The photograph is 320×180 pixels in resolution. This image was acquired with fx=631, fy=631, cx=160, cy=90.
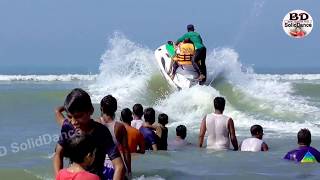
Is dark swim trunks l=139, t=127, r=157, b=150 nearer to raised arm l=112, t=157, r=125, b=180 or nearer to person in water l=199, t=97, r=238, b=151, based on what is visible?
person in water l=199, t=97, r=238, b=151

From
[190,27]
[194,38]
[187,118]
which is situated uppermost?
[190,27]

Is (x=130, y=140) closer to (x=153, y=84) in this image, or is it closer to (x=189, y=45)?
(x=189, y=45)

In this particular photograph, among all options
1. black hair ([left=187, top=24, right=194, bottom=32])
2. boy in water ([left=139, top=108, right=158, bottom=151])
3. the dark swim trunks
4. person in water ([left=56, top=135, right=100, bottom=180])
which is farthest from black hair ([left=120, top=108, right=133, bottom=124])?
black hair ([left=187, top=24, right=194, bottom=32])

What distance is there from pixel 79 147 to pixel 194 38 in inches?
552

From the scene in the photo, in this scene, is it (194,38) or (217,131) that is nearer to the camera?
(217,131)

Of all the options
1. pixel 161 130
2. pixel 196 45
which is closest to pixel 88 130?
pixel 161 130

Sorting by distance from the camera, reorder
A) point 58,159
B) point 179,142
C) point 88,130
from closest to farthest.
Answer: point 88,130
point 58,159
point 179,142

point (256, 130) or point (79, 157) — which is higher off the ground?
Answer: point (79, 157)

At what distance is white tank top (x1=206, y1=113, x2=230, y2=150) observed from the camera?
943 centimetres

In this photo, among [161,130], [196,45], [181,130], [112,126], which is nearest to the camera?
[112,126]

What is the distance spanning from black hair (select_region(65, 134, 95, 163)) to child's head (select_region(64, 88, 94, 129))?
0.44 meters

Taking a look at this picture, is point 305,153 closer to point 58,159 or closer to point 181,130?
point 181,130

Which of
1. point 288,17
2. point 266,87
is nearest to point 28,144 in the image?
point 288,17

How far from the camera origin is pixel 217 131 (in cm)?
955
